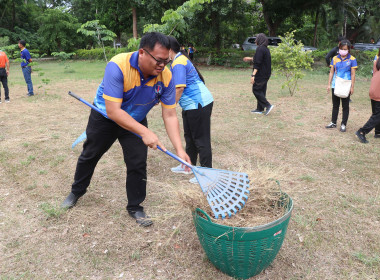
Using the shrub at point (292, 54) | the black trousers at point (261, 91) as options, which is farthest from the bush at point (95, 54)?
the black trousers at point (261, 91)

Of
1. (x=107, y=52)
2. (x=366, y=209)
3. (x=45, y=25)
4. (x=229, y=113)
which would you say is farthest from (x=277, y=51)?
(x=45, y=25)

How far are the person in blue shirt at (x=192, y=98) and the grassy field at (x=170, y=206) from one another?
574 mm

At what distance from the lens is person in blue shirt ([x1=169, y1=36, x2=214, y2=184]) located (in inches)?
132

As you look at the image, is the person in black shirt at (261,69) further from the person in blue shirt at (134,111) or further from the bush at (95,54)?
the bush at (95,54)

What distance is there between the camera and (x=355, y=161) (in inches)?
179

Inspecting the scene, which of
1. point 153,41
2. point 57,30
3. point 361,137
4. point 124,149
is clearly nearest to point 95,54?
point 57,30

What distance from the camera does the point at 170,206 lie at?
2.47 m

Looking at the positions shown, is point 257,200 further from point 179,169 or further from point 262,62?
point 262,62

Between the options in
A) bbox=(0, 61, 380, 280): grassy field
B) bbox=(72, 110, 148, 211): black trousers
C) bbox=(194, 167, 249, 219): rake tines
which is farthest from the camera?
bbox=(72, 110, 148, 211): black trousers

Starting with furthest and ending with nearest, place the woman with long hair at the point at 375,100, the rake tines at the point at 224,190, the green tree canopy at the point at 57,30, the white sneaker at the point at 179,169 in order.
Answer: the green tree canopy at the point at 57,30
the woman with long hair at the point at 375,100
the white sneaker at the point at 179,169
the rake tines at the point at 224,190

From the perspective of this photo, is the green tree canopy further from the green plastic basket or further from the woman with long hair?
the green plastic basket

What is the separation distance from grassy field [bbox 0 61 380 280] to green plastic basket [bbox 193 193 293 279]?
0.21 meters

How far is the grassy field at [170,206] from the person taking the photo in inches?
98.1

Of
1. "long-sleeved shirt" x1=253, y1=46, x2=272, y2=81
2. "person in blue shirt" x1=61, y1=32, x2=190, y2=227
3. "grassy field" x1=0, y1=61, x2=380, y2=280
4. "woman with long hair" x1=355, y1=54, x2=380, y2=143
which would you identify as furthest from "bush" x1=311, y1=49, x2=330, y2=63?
"person in blue shirt" x1=61, y1=32, x2=190, y2=227
